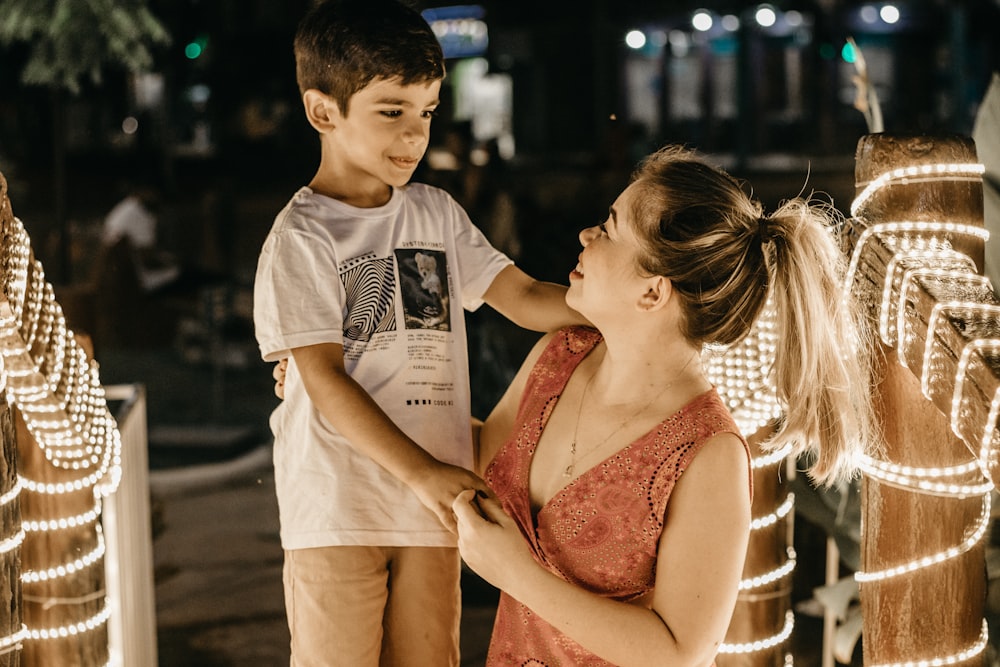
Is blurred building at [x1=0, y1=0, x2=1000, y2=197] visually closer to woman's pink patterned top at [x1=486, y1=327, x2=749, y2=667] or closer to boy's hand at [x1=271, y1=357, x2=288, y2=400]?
boy's hand at [x1=271, y1=357, x2=288, y2=400]

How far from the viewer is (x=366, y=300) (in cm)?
220

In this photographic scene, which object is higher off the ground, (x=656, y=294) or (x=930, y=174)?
(x=930, y=174)

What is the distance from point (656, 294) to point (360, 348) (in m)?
0.61

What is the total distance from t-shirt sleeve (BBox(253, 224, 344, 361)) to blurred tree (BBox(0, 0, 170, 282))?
3580 millimetres

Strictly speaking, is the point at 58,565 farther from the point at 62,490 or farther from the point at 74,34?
the point at 74,34

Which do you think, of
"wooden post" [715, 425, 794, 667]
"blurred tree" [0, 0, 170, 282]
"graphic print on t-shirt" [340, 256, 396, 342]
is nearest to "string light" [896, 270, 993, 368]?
"wooden post" [715, 425, 794, 667]

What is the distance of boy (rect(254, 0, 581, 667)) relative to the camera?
2148 mm

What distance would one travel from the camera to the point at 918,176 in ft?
6.96

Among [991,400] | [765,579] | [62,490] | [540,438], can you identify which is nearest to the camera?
[991,400]

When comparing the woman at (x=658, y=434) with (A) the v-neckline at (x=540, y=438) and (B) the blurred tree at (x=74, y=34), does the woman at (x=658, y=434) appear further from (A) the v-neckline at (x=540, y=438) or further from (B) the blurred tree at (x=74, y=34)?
(B) the blurred tree at (x=74, y=34)

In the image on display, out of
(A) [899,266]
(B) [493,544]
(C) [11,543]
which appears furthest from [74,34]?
(A) [899,266]

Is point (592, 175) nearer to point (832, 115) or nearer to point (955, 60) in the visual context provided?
point (955, 60)

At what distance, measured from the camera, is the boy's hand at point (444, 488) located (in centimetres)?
196


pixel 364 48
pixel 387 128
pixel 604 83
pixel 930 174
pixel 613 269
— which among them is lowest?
pixel 613 269
